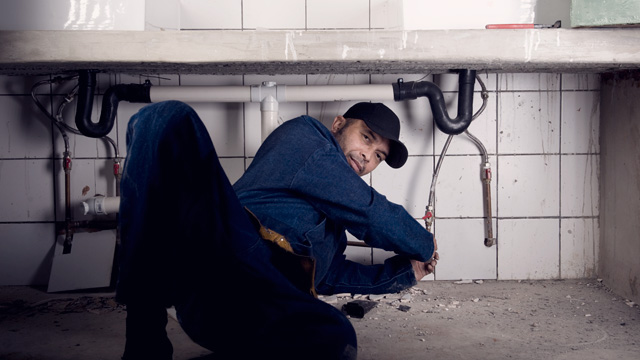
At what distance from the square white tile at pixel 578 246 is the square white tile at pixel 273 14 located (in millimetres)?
1373

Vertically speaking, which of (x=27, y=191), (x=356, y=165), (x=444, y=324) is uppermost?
(x=356, y=165)

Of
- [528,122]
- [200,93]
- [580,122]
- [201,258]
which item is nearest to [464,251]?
[528,122]

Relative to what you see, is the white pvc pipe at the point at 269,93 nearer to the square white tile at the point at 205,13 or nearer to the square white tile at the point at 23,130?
the square white tile at the point at 205,13

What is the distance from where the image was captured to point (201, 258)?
3.35 ft

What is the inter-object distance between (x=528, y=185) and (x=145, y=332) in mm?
1632

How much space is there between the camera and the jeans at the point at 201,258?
0.92m

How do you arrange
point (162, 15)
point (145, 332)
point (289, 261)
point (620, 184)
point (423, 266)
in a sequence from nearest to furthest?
1. point (145, 332)
2. point (289, 261)
3. point (423, 266)
4. point (162, 15)
5. point (620, 184)

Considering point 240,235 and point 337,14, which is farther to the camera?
point 337,14

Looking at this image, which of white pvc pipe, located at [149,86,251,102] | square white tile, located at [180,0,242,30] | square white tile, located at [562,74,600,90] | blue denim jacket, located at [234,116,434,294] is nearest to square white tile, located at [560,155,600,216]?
square white tile, located at [562,74,600,90]

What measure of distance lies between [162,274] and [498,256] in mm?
1515

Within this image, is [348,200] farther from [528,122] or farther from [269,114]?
[528,122]

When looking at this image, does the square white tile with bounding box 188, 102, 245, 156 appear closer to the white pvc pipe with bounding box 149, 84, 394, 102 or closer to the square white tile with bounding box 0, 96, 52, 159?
the white pvc pipe with bounding box 149, 84, 394, 102

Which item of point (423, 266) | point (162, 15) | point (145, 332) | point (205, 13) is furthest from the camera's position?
point (205, 13)

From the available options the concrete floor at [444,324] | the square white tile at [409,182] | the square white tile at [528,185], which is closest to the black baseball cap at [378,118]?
the square white tile at [409,182]
